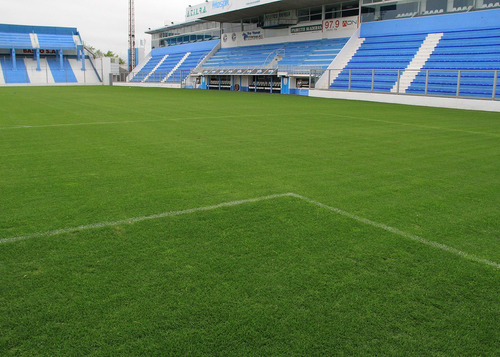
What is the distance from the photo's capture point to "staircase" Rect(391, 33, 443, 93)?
2252 cm

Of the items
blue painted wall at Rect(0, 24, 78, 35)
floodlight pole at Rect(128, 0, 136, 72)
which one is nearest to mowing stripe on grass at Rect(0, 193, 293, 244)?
floodlight pole at Rect(128, 0, 136, 72)

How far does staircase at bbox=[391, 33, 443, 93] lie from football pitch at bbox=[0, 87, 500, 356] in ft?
53.4

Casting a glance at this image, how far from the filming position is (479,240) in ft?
12.5

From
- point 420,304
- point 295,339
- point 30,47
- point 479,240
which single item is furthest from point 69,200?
point 30,47

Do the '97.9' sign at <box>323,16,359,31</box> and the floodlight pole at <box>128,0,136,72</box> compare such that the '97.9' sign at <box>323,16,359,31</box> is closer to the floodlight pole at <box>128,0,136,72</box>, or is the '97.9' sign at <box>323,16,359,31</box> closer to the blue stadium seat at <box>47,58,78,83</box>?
the blue stadium seat at <box>47,58,78,83</box>

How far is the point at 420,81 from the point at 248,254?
68.5 feet

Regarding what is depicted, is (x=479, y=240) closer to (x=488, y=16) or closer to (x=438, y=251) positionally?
(x=438, y=251)

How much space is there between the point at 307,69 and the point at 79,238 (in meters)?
27.0

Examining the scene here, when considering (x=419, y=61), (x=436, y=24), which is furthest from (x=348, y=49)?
(x=419, y=61)

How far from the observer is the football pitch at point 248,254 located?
2.46m

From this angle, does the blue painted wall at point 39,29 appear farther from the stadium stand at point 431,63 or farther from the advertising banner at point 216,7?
the stadium stand at point 431,63

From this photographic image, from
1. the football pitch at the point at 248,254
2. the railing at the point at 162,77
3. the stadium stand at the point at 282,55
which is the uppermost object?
the stadium stand at the point at 282,55

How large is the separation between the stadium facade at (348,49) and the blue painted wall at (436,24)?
0.05 meters

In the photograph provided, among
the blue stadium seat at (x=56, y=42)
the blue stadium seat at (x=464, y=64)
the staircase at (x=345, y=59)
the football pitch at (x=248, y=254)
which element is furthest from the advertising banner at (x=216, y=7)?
the football pitch at (x=248, y=254)
